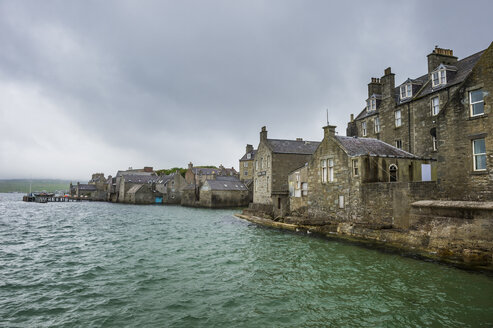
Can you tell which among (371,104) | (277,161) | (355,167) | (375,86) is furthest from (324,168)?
(277,161)

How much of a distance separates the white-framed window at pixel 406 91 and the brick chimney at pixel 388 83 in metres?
1.09

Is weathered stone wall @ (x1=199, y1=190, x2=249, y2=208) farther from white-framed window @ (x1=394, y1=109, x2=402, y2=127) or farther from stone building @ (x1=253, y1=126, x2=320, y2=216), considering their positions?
white-framed window @ (x1=394, y1=109, x2=402, y2=127)

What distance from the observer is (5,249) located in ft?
57.1

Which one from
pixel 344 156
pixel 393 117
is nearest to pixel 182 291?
pixel 344 156

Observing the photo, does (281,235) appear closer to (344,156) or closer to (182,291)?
(344,156)

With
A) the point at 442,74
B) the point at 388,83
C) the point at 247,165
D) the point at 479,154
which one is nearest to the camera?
the point at 479,154

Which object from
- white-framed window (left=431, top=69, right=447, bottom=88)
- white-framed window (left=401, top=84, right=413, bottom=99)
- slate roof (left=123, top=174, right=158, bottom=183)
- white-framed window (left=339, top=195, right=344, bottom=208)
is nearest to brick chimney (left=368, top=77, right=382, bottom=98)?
white-framed window (left=401, top=84, right=413, bottom=99)

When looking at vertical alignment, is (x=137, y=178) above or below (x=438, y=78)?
below

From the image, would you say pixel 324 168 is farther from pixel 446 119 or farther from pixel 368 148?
pixel 446 119

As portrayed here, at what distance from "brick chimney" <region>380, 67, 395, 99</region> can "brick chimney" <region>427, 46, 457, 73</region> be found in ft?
10.7

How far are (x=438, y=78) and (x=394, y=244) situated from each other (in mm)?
14250

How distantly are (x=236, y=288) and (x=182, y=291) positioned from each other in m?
1.82

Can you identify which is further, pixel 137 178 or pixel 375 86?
pixel 137 178

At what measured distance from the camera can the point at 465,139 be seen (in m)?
14.4
